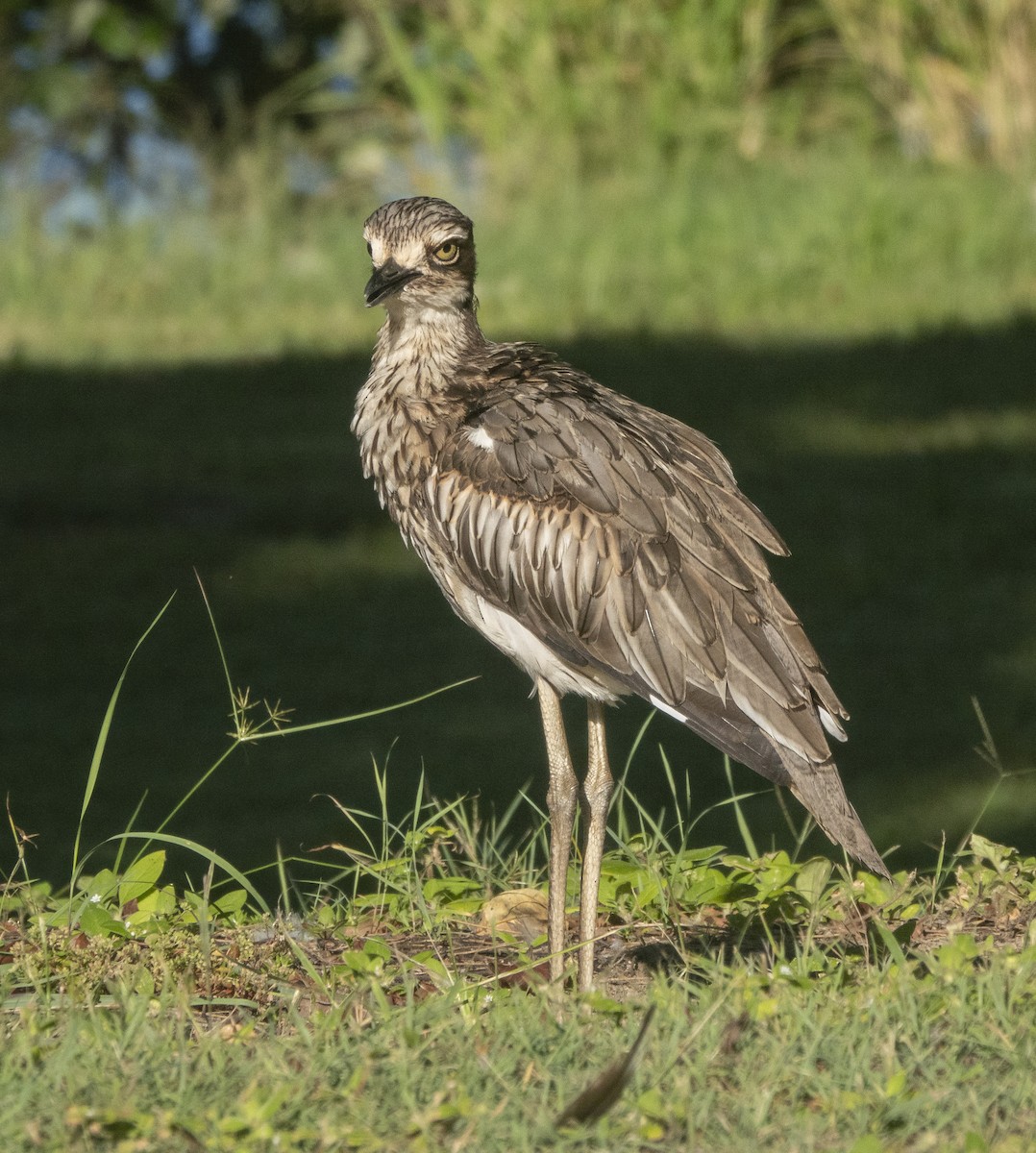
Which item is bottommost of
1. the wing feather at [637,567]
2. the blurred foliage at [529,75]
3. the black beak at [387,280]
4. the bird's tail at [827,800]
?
the bird's tail at [827,800]

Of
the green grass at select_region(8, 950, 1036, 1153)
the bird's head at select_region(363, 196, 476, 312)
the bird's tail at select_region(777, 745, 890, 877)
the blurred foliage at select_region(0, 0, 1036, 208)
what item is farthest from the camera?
the blurred foliage at select_region(0, 0, 1036, 208)

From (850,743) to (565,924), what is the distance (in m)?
2.41

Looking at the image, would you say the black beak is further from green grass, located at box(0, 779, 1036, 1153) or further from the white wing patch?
green grass, located at box(0, 779, 1036, 1153)

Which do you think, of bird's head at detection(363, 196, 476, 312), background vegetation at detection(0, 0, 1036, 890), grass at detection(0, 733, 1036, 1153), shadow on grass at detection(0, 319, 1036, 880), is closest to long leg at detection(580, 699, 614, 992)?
grass at detection(0, 733, 1036, 1153)

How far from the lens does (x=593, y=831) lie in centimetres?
480

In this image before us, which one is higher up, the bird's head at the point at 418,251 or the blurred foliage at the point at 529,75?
the blurred foliage at the point at 529,75

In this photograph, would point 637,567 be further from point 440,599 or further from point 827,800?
point 440,599

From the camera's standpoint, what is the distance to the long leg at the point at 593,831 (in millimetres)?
4555

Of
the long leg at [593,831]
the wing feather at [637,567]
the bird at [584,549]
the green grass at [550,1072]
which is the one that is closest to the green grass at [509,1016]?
the green grass at [550,1072]

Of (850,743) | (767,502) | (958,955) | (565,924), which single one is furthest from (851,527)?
(958,955)

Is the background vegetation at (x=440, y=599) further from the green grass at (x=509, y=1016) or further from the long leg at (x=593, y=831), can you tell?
the long leg at (x=593, y=831)

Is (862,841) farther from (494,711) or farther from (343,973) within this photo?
(494,711)

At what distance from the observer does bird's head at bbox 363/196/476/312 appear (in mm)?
5086

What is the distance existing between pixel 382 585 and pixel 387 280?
12.7 ft
